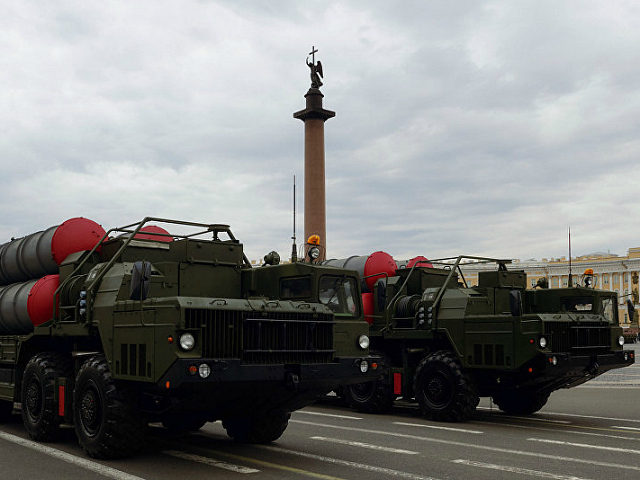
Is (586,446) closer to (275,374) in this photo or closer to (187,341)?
(275,374)

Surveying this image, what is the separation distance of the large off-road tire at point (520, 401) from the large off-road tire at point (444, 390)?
5.01ft

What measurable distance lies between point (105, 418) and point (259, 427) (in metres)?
2.31

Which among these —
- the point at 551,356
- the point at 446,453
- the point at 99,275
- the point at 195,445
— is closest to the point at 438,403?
the point at 551,356

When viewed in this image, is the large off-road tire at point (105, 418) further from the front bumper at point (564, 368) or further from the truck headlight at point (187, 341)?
the front bumper at point (564, 368)

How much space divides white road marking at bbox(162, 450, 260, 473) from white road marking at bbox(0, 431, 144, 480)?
3.44 ft

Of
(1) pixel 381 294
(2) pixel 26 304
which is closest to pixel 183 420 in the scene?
(2) pixel 26 304

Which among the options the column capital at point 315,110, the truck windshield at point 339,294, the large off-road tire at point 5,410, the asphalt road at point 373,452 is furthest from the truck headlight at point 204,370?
the column capital at point 315,110

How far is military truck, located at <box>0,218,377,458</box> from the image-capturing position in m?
8.16

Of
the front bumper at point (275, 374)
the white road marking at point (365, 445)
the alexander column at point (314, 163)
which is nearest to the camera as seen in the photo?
the front bumper at point (275, 374)

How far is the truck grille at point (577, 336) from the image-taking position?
12.9 meters

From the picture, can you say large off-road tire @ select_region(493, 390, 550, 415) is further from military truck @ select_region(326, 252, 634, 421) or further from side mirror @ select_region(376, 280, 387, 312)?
side mirror @ select_region(376, 280, 387, 312)

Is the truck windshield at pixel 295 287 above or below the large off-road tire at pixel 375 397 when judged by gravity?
above

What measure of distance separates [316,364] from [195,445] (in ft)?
8.16

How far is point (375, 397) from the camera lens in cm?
1498
